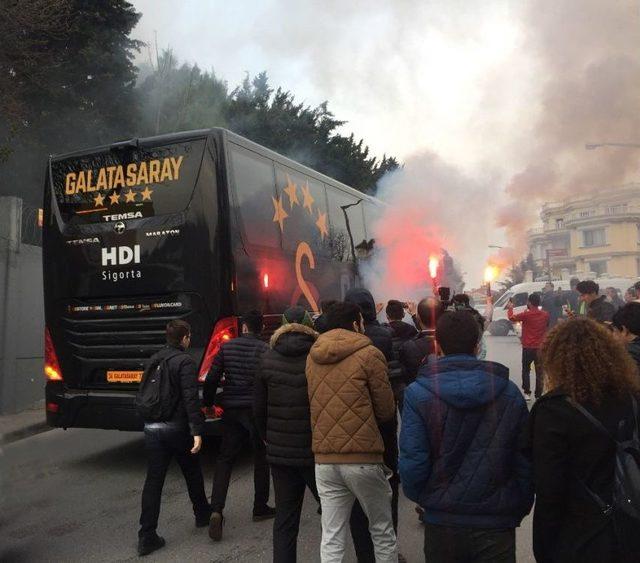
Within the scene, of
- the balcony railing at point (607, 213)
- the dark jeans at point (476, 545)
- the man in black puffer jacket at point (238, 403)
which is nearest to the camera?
the dark jeans at point (476, 545)

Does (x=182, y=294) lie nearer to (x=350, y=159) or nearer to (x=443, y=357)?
(x=443, y=357)

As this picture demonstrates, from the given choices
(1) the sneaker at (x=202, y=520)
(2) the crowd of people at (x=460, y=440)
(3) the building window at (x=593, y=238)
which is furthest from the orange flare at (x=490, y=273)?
(3) the building window at (x=593, y=238)

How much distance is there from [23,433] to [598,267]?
83.4 ft

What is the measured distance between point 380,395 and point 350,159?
67.6ft

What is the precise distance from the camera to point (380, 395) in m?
3.02

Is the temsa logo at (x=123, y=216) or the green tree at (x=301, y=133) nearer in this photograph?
the temsa logo at (x=123, y=216)

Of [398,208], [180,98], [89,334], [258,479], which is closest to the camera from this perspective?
[258,479]

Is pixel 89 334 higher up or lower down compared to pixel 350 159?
lower down

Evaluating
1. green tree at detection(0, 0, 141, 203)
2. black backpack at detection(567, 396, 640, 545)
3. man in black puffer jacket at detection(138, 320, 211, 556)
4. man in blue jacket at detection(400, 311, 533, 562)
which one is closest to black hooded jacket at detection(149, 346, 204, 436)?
man in black puffer jacket at detection(138, 320, 211, 556)

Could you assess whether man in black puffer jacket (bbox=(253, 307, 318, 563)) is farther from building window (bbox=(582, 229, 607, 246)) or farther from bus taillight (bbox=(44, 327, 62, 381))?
building window (bbox=(582, 229, 607, 246))

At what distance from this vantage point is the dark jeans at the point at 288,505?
3.29m

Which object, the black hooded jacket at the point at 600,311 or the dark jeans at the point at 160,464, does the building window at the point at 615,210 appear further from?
the dark jeans at the point at 160,464

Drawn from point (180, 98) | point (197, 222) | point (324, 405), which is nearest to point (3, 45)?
point (180, 98)

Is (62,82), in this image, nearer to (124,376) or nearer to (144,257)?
(144,257)
